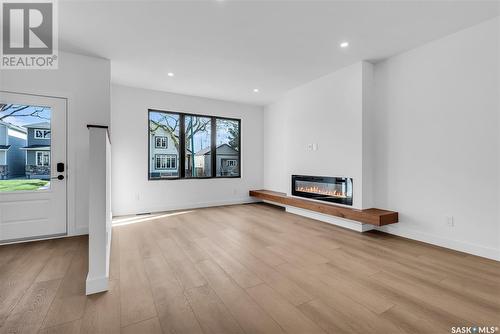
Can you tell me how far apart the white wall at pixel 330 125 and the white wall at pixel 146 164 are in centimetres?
177

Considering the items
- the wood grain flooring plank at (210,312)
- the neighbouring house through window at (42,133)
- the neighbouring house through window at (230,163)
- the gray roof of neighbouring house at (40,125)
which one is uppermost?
the gray roof of neighbouring house at (40,125)

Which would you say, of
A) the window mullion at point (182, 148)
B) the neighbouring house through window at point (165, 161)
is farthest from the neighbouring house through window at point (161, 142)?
the window mullion at point (182, 148)

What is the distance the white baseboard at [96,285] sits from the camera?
193cm

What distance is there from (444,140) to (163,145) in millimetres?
5131

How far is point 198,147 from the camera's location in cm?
583

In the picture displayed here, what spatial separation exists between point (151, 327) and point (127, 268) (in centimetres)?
108

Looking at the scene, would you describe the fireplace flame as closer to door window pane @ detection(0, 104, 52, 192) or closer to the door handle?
the door handle

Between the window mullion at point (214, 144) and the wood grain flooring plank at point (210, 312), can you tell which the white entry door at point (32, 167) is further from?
the window mullion at point (214, 144)

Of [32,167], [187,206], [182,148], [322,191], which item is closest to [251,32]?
[322,191]

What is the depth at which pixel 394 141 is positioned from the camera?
354 centimetres

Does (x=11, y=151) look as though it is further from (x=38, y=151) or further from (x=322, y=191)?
(x=322, y=191)

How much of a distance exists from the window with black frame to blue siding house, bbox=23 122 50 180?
197 centimetres

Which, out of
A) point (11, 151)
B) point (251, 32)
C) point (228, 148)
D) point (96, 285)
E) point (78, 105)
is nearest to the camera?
point (96, 285)

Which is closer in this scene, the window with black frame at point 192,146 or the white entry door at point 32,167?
the white entry door at point 32,167
